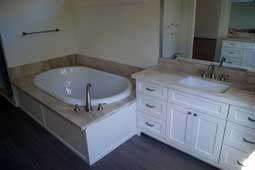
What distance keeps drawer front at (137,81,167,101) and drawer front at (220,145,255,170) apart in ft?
2.42

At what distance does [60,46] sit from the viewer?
3758mm

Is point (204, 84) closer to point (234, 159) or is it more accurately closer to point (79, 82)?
point (234, 159)

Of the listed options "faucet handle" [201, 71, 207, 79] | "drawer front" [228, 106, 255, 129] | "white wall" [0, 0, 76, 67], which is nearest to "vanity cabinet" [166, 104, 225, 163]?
"drawer front" [228, 106, 255, 129]

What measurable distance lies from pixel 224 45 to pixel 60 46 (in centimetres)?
280

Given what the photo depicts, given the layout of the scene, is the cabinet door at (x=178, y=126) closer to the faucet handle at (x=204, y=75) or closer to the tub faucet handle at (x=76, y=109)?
the faucet handle at (x=204, y=75)

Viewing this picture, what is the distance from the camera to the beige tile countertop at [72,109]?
202 cm

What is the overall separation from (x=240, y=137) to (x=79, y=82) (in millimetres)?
2683

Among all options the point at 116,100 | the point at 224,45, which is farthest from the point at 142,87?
the point at 224,45

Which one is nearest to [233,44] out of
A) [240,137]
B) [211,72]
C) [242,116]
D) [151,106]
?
[211,72]

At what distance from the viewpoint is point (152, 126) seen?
2.36 metres

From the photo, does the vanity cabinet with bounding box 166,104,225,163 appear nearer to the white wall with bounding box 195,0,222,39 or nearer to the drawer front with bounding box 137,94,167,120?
the drawer front with bounding box 137,94,167,120

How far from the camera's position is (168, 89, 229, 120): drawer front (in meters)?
1.74

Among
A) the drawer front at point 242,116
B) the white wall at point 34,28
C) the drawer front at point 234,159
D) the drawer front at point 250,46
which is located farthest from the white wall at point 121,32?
the drawer front at point 234,159

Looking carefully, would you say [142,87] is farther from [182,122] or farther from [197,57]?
[197,57]
